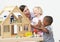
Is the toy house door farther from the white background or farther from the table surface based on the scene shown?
the white background

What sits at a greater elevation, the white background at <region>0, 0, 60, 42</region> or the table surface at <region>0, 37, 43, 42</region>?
the white background at <region>0, 0, 60, 42</region>

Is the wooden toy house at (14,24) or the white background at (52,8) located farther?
the white background at (52,8)

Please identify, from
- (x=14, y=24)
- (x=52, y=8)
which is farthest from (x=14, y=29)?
(x=52, y=8)

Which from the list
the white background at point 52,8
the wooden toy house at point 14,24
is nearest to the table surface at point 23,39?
the wooden toy house at point 14,24

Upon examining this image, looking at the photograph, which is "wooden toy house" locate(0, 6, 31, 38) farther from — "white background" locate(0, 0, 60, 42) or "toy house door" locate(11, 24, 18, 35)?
"white background" locate(0, 0, 60, 42)

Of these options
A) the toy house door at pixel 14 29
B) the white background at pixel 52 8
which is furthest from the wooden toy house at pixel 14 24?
the white background at pixel 52 8

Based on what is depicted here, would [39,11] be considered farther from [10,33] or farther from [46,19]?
[10,33]

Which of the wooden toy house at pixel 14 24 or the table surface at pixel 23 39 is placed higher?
the wooden toy house at pixel 14 24

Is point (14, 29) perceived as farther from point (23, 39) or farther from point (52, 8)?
point (52, 8)

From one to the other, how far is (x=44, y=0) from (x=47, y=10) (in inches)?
4.5

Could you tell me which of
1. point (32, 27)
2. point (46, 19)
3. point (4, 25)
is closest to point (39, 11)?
point (46, 19)

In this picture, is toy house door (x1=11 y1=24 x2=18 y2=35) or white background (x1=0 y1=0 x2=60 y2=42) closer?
toy house door (x1=11 y1=24 x2=18 y2=35)

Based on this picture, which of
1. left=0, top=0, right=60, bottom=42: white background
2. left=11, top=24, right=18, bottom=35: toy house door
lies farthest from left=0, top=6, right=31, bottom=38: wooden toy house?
left=0, top=0, right=60, bottom=42: white background

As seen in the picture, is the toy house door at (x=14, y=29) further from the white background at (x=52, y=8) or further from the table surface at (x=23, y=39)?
the white background at (x=52, y=8)
